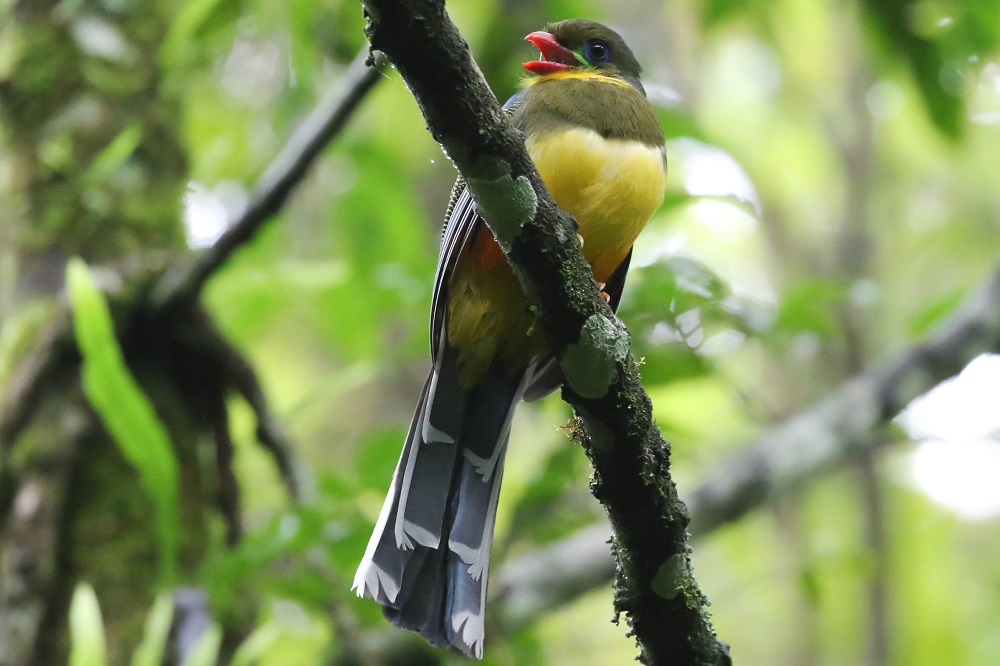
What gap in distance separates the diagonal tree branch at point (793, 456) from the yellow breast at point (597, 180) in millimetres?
1474

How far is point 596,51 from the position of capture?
3.13 meters

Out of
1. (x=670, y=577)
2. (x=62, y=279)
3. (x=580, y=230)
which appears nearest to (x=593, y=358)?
(x=670, y=577)

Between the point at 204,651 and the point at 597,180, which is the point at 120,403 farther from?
the point at 597,180

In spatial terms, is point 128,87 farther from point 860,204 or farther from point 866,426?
point 860,204

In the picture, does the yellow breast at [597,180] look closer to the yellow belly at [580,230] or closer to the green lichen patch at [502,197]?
the yellow belly at [580,230]

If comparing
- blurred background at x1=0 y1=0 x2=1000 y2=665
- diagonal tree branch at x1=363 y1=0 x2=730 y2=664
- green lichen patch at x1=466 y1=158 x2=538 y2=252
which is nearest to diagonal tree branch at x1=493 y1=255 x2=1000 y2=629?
blurred background at x1=0 y1=0 x2=1000 y2=665

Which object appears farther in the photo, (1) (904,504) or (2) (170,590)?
(1) (904,504)

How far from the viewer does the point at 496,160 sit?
5.54ft

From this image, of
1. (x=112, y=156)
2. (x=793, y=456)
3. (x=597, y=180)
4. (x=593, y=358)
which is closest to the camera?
(x=593, y=358)

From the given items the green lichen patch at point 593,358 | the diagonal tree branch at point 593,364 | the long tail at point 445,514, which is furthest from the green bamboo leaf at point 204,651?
the green lichen patch at point 593,358

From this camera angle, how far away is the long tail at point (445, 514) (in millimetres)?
2352

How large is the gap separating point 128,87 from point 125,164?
32cm

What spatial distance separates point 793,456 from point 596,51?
167 cm

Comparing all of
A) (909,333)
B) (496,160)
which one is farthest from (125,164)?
(909,333)
